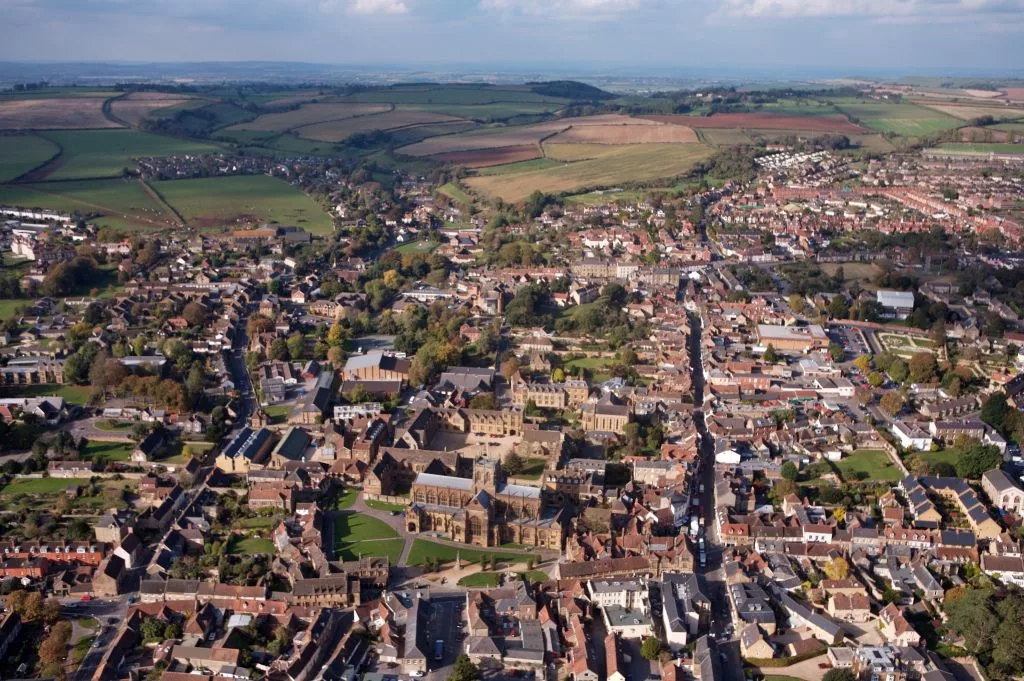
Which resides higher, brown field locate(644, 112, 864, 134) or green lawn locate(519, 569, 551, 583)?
brown field locate(644, 112, 864, 134)

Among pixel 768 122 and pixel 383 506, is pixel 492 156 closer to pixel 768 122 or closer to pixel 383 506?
pixel 768 122

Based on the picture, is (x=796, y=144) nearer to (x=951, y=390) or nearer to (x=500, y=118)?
(x=500, y=118)

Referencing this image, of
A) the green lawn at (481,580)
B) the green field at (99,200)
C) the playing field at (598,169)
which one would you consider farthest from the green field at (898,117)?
the green lawn at (481,580)

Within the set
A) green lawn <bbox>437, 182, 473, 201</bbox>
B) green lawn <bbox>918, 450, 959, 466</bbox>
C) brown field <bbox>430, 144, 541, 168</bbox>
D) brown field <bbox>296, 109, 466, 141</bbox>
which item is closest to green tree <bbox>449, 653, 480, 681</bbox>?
green lawn <bbox>918, 450, 959, 466</bbox>

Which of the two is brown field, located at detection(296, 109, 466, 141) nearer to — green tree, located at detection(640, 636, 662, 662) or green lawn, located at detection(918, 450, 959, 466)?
green lawn, located at detection(918, 450, 959, 466)

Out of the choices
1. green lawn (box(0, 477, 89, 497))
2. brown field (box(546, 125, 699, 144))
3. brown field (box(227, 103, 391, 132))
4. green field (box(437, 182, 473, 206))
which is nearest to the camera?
green lawn (box(0, 477, 89, 497))
